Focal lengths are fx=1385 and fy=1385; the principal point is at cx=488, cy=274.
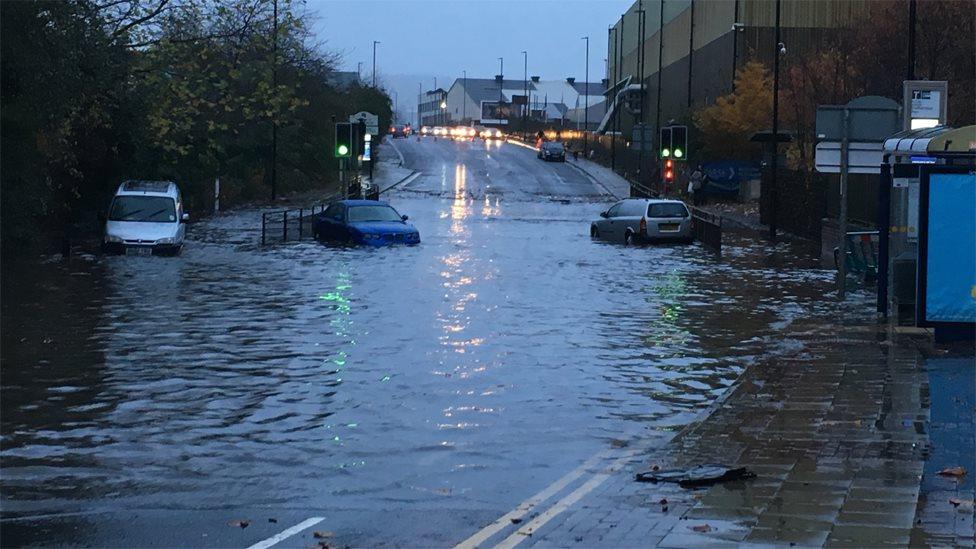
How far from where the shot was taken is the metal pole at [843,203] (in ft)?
76.0

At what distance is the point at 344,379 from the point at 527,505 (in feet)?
20.5

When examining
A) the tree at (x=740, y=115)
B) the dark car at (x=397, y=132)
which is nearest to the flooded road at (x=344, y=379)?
the tree at (x=740, y=115)

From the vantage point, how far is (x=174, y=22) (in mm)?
30938

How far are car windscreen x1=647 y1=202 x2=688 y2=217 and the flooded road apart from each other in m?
5.88

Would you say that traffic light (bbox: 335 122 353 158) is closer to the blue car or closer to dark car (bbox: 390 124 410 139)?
the blue car

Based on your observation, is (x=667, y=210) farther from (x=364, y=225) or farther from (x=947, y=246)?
(x=947, y=246)

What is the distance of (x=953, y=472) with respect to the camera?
9914 millimetres

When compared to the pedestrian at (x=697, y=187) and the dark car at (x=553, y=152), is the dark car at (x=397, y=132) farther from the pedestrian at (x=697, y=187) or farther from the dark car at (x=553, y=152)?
the pedestrian at (x=697, y=187)

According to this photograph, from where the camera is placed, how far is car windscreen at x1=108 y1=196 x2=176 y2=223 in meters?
34.1

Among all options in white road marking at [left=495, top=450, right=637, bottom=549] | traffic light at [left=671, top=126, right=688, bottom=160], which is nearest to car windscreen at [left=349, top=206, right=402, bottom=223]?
traffic light at [left=671, top=126, right=688, bottom=160]

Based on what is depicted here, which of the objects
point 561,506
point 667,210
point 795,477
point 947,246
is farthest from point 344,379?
point 667,210

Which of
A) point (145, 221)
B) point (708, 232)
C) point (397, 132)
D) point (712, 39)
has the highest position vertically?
point (712, 39)

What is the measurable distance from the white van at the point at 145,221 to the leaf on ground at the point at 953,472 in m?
26.1

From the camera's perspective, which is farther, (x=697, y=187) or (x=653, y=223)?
(x=697, y=187)
